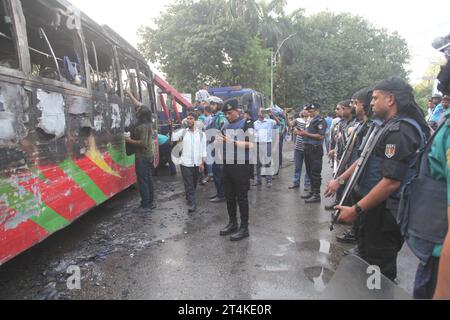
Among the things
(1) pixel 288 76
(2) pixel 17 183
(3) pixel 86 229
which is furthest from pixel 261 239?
(1) pixel 288 76

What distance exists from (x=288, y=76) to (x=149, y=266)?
29011 mm

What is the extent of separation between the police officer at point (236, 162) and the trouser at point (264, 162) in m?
3.29

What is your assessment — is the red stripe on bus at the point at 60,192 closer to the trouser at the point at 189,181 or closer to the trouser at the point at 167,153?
the trouser at the point at 189,181

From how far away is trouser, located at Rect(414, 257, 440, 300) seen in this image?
144 cm

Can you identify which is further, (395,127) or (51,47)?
(51,47)

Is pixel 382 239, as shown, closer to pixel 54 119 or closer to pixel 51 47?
pixel 54 119

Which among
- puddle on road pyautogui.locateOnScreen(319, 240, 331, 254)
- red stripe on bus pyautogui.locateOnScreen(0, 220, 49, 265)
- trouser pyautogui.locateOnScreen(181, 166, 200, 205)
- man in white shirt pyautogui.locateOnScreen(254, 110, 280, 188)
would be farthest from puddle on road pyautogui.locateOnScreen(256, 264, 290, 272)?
man in white shirt pyautogui.locateOnScreen(254, 110, 280, 188)

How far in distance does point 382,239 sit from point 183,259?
211cm

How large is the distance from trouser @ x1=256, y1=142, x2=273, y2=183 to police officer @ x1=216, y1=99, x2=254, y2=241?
329 centimetres

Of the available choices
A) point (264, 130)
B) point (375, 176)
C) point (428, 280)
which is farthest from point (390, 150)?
point (264, 130)

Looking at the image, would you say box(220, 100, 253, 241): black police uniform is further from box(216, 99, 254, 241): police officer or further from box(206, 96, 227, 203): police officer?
box(206, 96, 227, 203): police officer

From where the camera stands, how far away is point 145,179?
5.53 metres

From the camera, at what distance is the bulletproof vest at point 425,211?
1403 mm

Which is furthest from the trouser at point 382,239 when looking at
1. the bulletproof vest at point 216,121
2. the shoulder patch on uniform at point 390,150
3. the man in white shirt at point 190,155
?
the bulletproof vest at point 216,121
